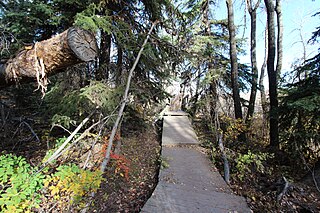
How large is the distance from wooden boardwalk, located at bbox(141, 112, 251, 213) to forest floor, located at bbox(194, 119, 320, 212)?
471 mm

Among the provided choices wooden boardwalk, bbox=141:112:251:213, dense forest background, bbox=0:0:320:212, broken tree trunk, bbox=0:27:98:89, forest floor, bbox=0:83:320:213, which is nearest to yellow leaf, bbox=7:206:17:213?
dense forest background, bbox=0:0:320:212

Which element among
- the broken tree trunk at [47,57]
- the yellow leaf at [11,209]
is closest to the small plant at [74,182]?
the yellow leaf at [11,209]

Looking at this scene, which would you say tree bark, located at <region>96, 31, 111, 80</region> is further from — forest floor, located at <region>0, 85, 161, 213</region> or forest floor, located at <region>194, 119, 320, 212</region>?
forest floor, located at <region>194, 119, 320, 212</region>

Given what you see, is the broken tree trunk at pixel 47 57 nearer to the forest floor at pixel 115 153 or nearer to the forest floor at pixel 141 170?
the forest floor at pixel 115 153

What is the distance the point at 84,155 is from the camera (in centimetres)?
437

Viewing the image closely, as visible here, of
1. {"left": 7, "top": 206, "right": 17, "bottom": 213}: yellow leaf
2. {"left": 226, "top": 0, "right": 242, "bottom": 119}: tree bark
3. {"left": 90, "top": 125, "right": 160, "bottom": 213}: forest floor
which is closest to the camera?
{"left": 7, "top": 206, "right": 17, "bottom": 213}: yellow leaf

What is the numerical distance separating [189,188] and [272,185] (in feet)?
6.81

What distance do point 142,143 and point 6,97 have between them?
5.39 metres

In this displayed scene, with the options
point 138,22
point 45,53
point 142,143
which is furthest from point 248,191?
point 138,22

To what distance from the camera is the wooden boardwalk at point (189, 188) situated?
302cm

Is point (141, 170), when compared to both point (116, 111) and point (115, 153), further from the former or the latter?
point (116, 111)

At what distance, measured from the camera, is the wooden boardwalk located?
3023 mm

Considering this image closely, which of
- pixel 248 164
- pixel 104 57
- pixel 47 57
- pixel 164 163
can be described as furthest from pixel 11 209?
pixel 248 164

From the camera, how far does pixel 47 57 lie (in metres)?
2.22
